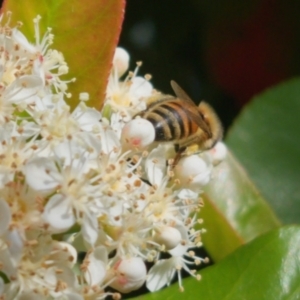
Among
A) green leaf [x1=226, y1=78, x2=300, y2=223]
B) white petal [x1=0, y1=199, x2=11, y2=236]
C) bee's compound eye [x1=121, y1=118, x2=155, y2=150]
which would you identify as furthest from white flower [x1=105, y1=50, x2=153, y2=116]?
green leaf [x1=226, y1=78, x2=300, y2=223]

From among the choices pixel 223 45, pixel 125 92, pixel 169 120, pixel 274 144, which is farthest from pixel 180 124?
pixel 223 45

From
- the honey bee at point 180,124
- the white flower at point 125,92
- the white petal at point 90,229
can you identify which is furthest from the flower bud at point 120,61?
the white petal at point 90,229

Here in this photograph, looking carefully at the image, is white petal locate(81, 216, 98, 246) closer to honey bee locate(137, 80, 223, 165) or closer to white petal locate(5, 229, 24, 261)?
white petal locate(5, 229, 24, 261)

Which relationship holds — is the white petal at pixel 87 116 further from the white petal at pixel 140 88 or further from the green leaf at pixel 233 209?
the green leaf at pixel 233 209

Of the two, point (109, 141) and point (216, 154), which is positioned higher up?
point (109, 141)

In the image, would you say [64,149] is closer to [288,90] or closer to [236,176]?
[236,176]

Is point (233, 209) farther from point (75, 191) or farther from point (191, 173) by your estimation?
point (75, 191)
